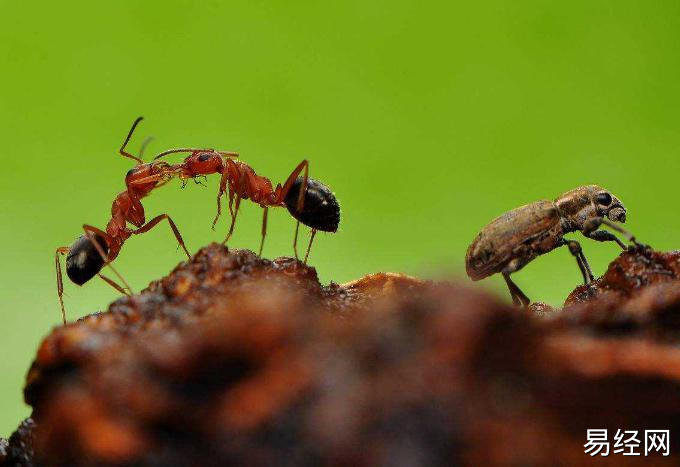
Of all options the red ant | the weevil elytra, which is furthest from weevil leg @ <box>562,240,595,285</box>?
the red ant

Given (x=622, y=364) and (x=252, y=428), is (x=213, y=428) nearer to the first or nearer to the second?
(x=252, y=428)

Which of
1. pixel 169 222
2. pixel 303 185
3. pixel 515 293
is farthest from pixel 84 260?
pixel 515 293

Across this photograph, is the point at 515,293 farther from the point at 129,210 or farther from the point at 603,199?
the point at 129,210

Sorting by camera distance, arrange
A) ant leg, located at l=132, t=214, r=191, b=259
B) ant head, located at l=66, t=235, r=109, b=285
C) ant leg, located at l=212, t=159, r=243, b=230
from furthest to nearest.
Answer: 1. ant leg, located at l=212, t=159, r=243, b=230
2. ant head, located at l=66, t=235, r=109, b=285
3. ant leg, located at l=132, t=214, r=191, b=259

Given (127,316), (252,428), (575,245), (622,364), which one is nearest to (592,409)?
(622,364)

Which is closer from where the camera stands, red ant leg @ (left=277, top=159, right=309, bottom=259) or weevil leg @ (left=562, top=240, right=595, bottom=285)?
weevil leg @ (left=562, top=240, right=595, bottom=285)

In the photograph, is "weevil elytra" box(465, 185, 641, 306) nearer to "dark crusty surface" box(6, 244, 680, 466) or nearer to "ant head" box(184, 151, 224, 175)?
"dark crusty surface" box(6, 244, 680, 466)

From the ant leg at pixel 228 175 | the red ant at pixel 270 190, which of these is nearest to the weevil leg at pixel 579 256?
the red ant at pixel 270 190
